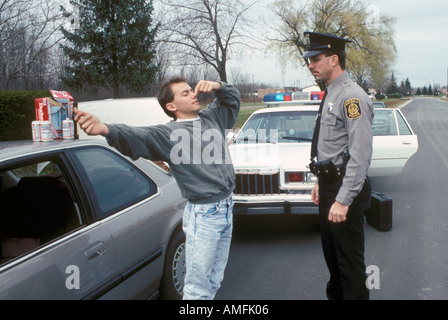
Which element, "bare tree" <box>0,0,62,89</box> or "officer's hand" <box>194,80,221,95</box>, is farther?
"bare tree" <box>0,0,62,89</box>

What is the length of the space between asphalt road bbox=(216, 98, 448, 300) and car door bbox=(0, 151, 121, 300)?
1452 mm

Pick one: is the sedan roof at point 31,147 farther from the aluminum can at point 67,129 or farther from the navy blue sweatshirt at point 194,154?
the navy blue sweatshirt at point 194,154

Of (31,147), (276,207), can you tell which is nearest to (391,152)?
(276,207)

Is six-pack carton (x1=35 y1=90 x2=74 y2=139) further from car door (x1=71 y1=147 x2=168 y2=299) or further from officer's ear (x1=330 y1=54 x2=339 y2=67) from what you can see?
officer's ear (x1=330 y1=54 x2=339 y2=67)

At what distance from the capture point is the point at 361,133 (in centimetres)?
252

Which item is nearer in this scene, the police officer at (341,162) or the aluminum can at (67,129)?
the police officer at (341,162)

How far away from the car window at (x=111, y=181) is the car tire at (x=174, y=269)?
45 cm

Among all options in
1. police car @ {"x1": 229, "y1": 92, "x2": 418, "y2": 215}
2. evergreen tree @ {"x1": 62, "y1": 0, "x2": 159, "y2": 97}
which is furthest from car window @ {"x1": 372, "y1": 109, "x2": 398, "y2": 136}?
evergreen tree @ {"x1": 62, "y1": 0, "x2": 159, "y2": 97}

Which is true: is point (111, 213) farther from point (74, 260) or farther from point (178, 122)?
point (178, 122)

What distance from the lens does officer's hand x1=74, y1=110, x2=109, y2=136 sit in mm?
1924

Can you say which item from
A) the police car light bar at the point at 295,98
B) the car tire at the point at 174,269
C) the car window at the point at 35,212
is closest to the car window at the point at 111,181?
the car window at the point at 35,212

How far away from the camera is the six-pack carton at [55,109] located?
288 centimetres

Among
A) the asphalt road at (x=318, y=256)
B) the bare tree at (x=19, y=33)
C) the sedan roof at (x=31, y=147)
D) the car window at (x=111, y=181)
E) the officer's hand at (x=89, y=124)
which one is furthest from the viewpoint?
the bare tree at (x=19, y=33)
